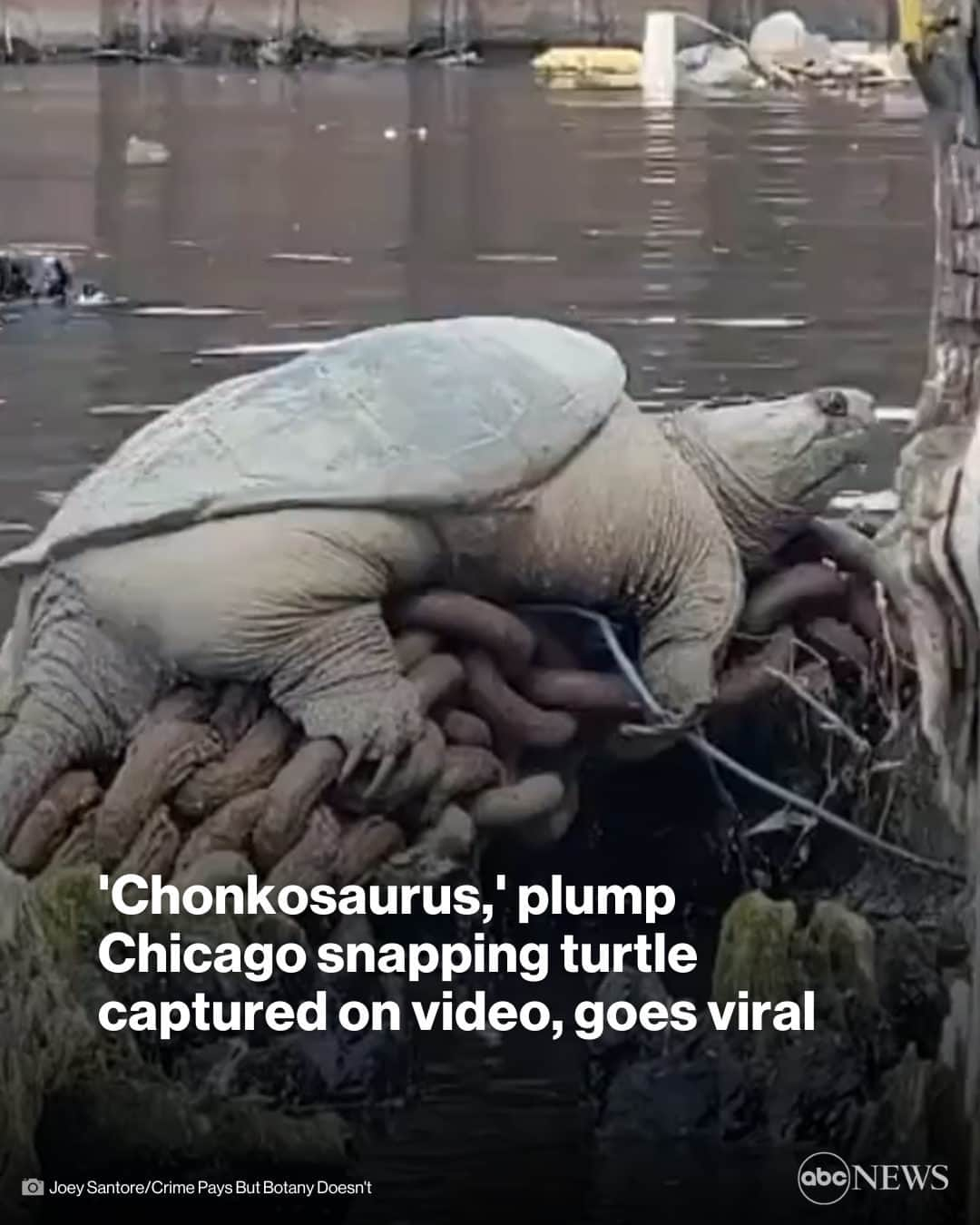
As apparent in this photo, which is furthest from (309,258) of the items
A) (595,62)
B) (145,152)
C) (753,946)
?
(753,946)

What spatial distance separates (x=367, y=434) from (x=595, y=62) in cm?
47

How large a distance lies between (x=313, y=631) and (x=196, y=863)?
0.27 m

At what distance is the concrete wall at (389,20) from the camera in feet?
12.3

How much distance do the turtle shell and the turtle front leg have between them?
0.13 meters

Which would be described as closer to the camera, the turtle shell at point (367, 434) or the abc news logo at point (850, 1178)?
the turtle shell at point (367, 434)

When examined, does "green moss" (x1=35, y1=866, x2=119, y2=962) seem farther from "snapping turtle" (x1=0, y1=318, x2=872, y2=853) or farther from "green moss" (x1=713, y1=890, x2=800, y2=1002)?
"green moss" (x1=713, y1=890, x2=800, y2=1002)

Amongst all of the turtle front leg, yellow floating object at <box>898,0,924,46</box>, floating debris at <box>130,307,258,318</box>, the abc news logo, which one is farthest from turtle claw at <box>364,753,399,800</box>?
yellow floating object at <box>898,0,924,46</box>

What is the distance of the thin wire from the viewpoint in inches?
148

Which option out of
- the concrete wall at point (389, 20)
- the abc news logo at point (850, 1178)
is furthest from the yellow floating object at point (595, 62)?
the abc news logo at point (850, 1178)

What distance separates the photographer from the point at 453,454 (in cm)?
370

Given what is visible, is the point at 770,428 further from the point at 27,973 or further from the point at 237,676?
the point at 27,973

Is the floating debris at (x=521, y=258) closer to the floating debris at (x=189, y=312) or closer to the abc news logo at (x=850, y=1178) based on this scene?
the floating debris at (x=189, y=312)

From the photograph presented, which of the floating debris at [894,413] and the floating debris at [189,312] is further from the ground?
the floating debris at [189,312]

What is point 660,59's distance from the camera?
377cm
